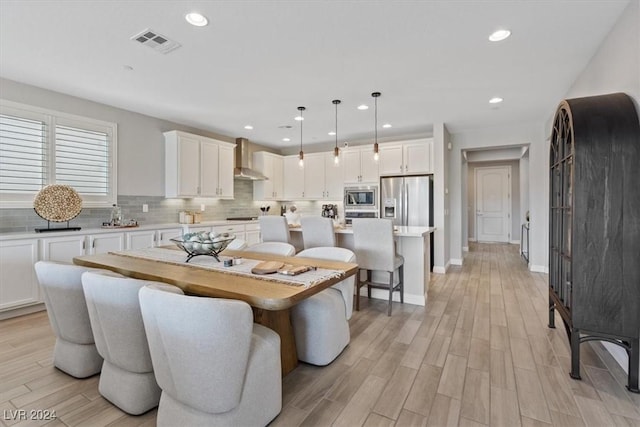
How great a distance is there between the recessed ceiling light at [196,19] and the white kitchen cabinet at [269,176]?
425 centimetres

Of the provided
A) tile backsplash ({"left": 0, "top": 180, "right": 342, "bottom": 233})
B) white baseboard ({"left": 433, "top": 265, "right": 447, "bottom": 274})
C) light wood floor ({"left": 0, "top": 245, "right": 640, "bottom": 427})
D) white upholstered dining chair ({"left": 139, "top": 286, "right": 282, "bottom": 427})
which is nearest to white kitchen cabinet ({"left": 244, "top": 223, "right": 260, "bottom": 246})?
tile backsplash ({"left": 0, "top": 180, "right": 342, "bottom": 233})

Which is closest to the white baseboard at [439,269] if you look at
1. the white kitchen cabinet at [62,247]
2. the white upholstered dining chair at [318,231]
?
the white upholstered dining chair at [318,231]

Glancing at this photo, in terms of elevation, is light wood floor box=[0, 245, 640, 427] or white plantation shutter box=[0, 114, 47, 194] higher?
white plantation shutter box=[0, 114, 47, 194]

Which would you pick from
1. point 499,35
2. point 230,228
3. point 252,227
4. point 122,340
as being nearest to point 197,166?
point 230,228

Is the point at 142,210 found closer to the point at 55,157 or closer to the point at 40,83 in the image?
the point at 55,157

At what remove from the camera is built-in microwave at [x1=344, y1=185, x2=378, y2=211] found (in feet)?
19.1

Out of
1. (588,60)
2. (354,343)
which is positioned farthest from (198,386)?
(588,60)

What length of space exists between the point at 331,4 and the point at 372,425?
8.71 feet

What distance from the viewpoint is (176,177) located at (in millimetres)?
4777

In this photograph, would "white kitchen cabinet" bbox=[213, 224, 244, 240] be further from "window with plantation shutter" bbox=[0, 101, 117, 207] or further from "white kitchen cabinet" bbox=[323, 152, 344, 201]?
"white kitchen cabinet" bbox=[323, 152, 344, 201]

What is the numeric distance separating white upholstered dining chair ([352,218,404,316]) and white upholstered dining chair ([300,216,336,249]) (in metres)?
0.32

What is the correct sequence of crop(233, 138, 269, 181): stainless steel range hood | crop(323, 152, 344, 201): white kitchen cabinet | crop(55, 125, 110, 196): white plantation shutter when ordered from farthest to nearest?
crop(323, 152, 344, 201): white kitchen cabinet → crop(233, 138, 269, 181): stainless steel range hood → crop(55, 125, 110, 196): white plantation shutter

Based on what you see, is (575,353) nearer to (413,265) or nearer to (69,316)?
(413,265)

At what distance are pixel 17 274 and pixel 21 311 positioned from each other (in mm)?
463
